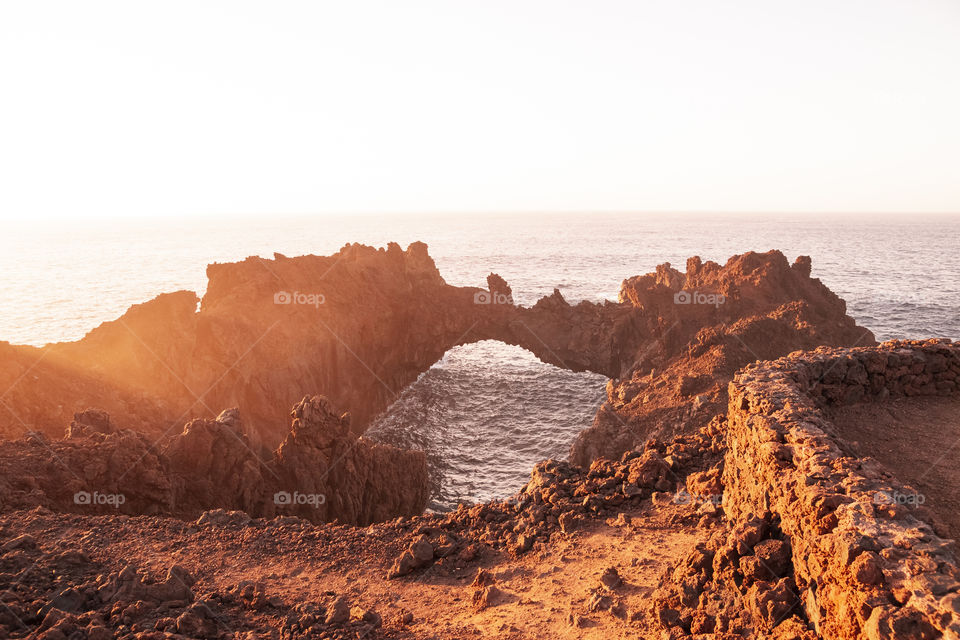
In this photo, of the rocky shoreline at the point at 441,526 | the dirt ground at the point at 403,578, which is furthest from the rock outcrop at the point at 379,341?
the dirt ground at the point at 403,578

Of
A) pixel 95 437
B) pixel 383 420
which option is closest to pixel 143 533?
pixel 95 437

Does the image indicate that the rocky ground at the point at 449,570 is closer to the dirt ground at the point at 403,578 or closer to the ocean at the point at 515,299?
the dirt ground at the point at 403,578

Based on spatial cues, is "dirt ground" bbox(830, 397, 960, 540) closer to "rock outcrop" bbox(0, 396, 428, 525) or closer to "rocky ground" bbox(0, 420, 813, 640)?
"rocky ground" bbox(0, 420, 813, 640)

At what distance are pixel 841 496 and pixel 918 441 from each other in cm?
602

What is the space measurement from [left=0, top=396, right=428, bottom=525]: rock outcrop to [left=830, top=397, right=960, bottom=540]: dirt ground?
18186 mm

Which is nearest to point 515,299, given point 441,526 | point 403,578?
point 441,526

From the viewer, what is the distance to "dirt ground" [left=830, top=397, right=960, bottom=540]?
9766 mm

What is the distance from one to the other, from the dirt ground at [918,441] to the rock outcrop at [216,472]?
Answer: 18186 millimetres

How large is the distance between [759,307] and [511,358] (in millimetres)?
25855

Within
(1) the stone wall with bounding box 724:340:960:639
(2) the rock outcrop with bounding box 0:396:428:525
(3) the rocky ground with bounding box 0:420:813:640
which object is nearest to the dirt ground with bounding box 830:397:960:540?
(1) the stone wall with bounding box 724:340:960:639

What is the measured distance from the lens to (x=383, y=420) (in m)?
41.5

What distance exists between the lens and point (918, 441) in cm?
1173

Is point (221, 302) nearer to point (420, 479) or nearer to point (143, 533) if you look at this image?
point (420, 479)

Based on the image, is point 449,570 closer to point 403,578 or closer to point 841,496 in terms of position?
point 403,578
